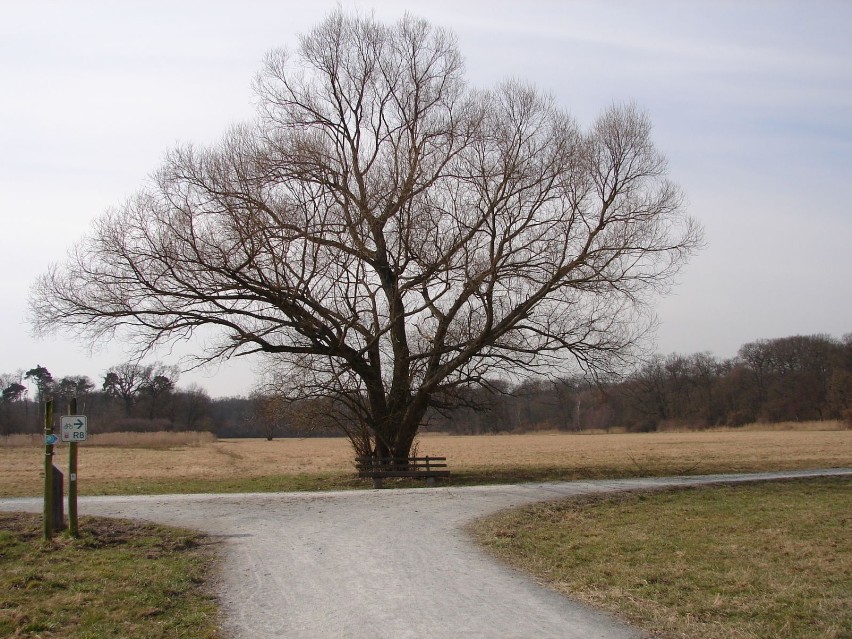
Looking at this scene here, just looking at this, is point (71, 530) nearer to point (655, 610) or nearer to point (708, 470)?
point (655, 610)

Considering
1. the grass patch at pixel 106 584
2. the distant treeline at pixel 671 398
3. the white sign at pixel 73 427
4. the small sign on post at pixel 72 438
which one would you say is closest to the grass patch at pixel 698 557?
the grass patch at pixel 106 584

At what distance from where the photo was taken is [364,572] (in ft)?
30.6

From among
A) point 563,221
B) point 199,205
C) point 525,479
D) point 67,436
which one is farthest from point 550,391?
point 67,436

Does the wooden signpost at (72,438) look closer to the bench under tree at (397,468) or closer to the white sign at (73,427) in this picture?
the white sign at (73,427)

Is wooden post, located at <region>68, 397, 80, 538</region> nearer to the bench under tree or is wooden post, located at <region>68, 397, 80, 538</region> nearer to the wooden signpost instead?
the wooden signpost

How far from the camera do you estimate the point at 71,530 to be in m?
11.5

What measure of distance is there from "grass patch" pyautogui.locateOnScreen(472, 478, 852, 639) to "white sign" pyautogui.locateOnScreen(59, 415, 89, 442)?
6.35 meters

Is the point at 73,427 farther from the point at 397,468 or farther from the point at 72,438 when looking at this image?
the point at 397,468

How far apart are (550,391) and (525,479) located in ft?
Answer: 9.78

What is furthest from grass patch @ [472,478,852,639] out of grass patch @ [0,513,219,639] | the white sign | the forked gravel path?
the white sign

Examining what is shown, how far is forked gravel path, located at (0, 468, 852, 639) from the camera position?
273 inches

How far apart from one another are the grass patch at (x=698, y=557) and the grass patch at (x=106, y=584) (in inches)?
159

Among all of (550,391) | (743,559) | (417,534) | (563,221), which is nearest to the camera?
(743,559)

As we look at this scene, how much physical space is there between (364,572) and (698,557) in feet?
14.5
